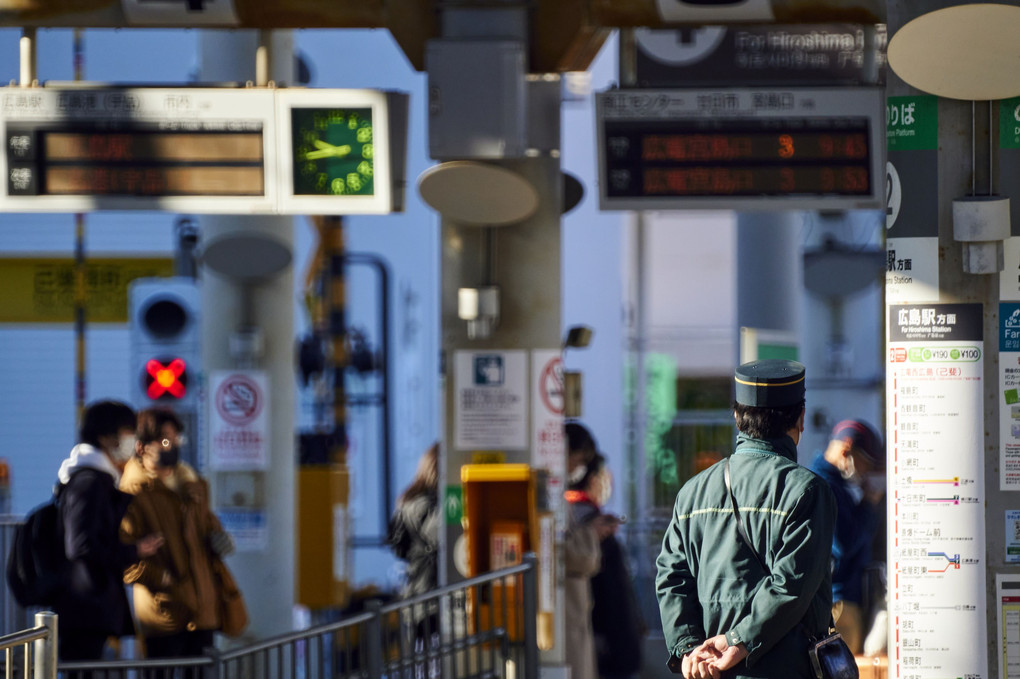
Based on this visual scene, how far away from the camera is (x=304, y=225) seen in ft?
55.9

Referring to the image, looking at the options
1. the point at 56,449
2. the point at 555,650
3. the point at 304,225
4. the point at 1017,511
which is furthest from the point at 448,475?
the point at 56,449

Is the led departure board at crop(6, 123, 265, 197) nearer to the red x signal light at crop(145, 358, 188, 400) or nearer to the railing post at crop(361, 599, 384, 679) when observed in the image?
the railing post at crop(361, 599, 384, 679)

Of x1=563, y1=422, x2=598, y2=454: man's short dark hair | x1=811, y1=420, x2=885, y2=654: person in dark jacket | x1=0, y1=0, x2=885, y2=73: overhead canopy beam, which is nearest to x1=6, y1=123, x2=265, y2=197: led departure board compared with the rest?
x1=0, y1=0, x2=885, y2=73: overhead canopy beam

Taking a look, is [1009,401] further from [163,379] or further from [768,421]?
[163,379]

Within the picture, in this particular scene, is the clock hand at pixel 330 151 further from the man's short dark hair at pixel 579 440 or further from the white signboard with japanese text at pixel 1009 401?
the white signboard with japanese text at pixel 1009 401

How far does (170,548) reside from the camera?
648cm

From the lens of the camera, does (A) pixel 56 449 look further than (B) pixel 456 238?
Yes

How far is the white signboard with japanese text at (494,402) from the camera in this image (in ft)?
23.4

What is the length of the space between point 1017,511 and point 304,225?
44.8 feet

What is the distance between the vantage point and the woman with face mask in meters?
6.42

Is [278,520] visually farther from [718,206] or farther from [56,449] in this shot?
[56,449]

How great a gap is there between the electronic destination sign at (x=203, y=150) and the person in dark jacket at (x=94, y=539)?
4.19 feet

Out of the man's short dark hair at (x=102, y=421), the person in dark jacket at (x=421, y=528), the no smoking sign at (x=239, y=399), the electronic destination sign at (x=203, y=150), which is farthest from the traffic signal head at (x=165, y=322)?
the man's short dark hair at (x=102, y=421)

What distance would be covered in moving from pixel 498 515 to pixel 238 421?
14.2ft
